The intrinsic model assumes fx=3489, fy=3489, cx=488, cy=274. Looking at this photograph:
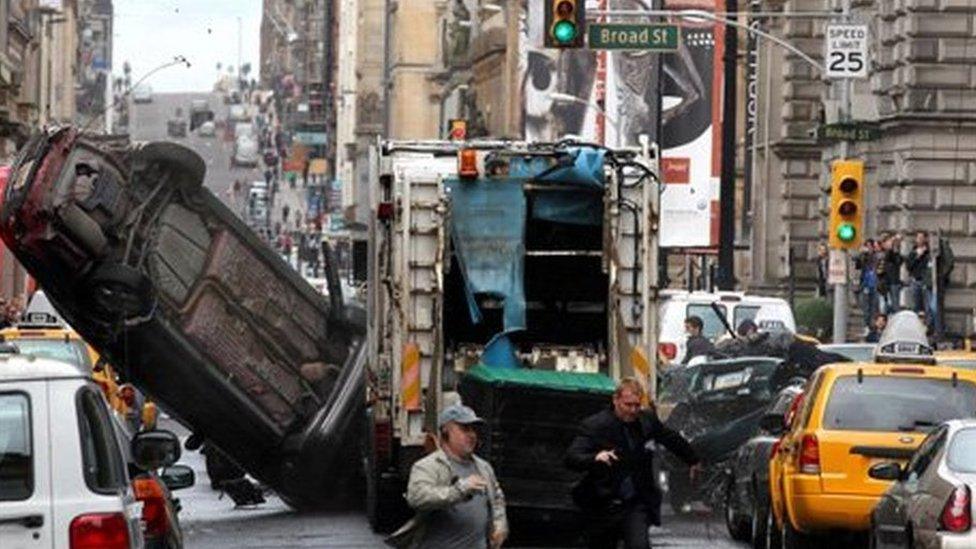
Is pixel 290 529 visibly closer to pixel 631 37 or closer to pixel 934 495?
pixel 934 495

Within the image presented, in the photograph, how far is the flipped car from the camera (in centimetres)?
2758

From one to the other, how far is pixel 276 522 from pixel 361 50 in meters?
137

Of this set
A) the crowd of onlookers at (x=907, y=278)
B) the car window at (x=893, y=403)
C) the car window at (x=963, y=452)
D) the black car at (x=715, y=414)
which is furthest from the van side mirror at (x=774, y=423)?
the crowd of onlookers at (x=907, y=278)

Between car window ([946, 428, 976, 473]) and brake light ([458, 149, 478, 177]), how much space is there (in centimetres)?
746

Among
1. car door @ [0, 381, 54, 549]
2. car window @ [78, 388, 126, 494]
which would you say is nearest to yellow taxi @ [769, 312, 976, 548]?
car window @ [78, 388, 126, 494]

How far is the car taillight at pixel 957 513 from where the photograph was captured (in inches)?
712

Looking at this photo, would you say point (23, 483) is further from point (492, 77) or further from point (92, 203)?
point (492, 77)

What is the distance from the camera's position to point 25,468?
43.5 ft

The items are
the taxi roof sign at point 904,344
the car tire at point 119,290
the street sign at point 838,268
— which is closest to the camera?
the taxi roof sign at point 904,344

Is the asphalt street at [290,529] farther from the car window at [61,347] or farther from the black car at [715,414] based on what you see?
the car window at [61,347]

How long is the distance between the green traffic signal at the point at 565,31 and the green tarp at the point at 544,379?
10622 millimetres

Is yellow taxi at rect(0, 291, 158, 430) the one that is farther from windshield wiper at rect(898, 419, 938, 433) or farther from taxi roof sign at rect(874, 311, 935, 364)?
windshield wiper at rect(898, 419, 938, 433)

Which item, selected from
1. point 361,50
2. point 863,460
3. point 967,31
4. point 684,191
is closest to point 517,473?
point 863,460

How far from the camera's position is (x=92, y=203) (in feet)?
90.6
